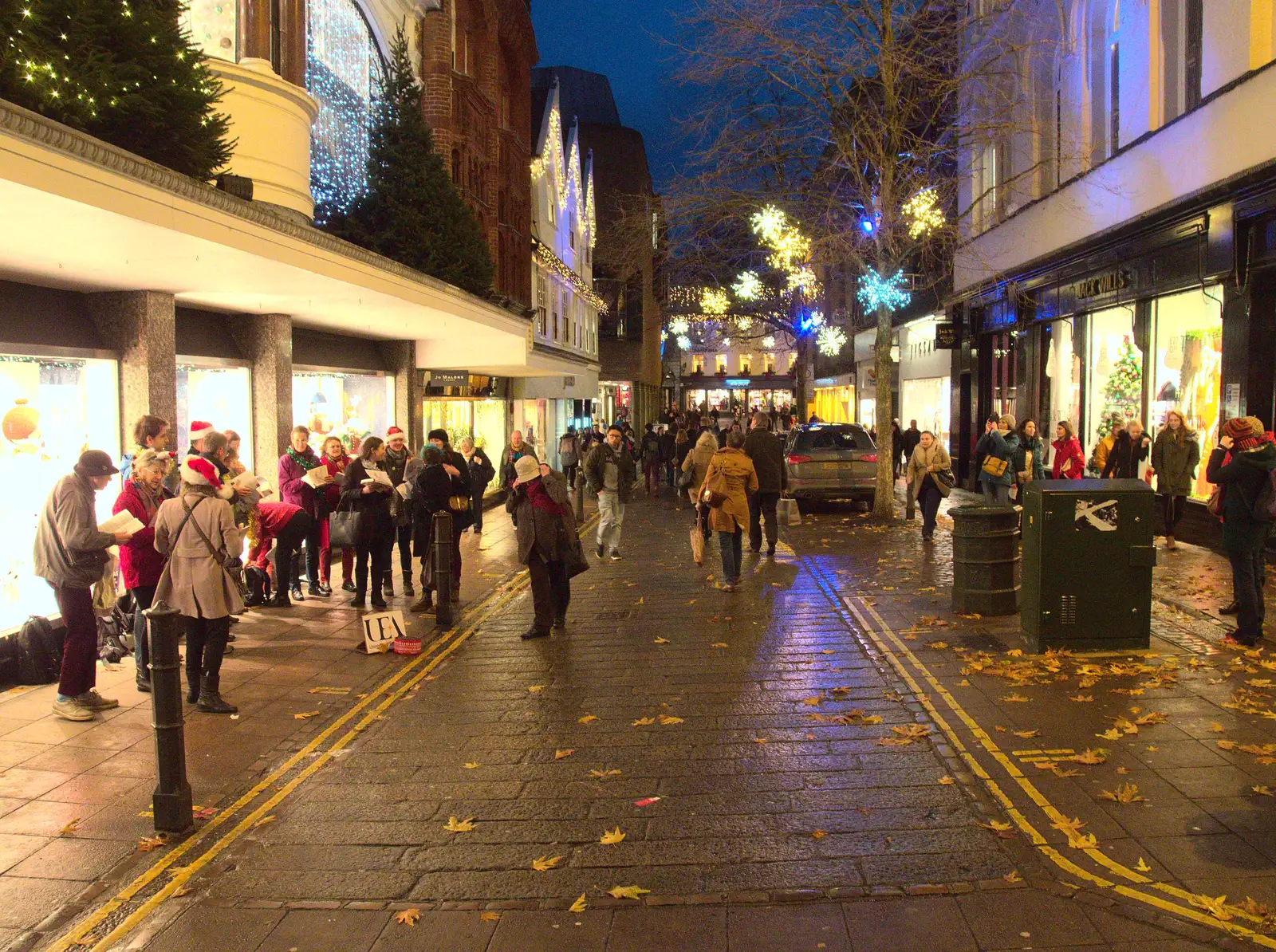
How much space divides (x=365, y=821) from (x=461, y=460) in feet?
28.6

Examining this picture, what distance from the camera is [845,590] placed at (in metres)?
12.1

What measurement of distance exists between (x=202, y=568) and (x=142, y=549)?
2.83ft

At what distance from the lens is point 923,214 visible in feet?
74.8

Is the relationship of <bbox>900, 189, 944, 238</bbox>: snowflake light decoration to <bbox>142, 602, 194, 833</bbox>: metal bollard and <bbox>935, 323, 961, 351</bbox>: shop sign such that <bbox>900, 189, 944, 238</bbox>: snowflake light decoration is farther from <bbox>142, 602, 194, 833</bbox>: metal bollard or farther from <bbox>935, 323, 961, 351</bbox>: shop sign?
<bbox>142, 602, 194, 833</bbox>: metal bollard

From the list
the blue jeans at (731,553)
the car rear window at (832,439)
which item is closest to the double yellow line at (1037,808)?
the blue jeans at (731,553)

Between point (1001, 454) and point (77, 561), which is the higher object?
point (1001, 454)

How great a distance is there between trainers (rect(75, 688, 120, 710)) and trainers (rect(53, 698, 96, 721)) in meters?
0.02

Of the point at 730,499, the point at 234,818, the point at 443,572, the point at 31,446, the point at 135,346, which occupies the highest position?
the point at 135,346

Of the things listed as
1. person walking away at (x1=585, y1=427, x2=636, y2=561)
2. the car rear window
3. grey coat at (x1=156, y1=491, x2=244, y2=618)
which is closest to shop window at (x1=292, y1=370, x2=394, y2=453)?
person walking away at (x1=585, y1=427, x2=636, y2=561)

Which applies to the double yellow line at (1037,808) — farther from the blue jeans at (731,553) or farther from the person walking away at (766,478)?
the person walking away at (766,478)

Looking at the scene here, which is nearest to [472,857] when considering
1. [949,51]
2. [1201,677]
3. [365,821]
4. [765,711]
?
[365,821]

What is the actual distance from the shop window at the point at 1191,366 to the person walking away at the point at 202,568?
12407mm

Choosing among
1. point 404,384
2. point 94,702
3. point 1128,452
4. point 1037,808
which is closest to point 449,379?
point 404,384

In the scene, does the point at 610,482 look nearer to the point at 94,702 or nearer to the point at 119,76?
the point at 119,76
